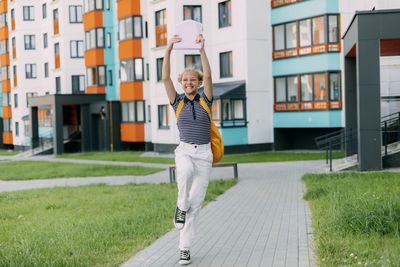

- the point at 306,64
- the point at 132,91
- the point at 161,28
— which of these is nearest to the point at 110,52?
the point at 132,91

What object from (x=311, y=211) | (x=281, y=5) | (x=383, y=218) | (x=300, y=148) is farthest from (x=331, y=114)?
(x=383, y=218)

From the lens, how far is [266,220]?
8.92 metres

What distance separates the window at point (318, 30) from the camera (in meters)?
28.2

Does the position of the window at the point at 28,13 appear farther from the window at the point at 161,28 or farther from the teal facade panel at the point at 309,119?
the teal facade panel at the point at 309,119

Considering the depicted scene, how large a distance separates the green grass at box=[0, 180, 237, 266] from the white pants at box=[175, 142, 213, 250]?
33.9 inches

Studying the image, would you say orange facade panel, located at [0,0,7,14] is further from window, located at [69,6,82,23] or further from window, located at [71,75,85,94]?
window, located at [71,75,85,94]

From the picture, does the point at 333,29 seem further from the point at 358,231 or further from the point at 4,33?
the point at 4,33

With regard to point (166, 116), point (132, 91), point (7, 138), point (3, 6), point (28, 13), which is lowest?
point (7, 138)

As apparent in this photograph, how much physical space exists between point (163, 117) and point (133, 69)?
494 centimetres

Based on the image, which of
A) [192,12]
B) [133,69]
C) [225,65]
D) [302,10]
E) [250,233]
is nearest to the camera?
[250,233]

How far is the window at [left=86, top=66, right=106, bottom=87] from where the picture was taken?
135ft

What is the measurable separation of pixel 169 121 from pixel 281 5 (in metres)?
9.41

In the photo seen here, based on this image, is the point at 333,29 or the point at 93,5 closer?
the point at 333,29

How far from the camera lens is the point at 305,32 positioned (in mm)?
29078
